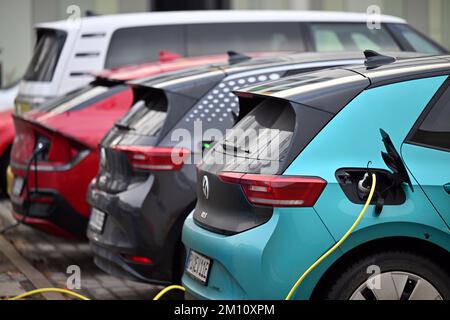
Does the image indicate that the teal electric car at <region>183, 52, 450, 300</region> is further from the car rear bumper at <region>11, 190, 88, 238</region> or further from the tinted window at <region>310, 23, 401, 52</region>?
the tinted window at <region>310, 23, 401, 52</region>

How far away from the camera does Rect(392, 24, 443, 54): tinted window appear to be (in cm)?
1110

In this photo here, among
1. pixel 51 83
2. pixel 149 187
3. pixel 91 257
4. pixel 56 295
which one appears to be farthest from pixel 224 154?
pixel 51 83

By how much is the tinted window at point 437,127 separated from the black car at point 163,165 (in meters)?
1.69

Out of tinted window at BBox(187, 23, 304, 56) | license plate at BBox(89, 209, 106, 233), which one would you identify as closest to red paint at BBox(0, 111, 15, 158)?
tinted window at BBox(187, 23, 304, 56)

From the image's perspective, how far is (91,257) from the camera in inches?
370

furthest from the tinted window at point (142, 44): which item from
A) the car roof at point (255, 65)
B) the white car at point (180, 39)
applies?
the car roof at point (255, 65)

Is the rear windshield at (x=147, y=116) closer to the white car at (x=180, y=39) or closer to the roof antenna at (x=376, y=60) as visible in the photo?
the roof antenna at (x=376, y=60)

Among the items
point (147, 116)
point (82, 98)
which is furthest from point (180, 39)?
point (147, 116)

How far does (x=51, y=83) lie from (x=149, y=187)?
4.42 metres

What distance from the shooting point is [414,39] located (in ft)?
36.9

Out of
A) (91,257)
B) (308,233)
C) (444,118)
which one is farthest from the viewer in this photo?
(91,257)

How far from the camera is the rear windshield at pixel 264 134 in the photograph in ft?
17.2
